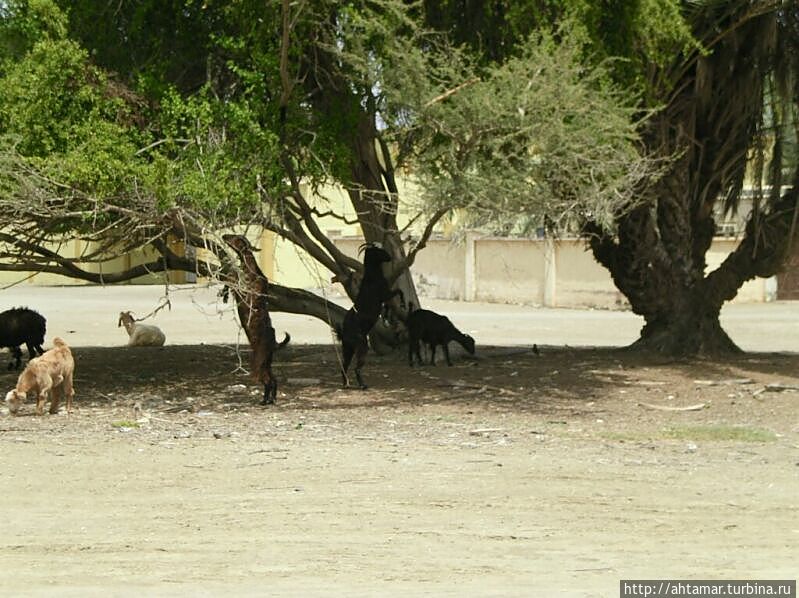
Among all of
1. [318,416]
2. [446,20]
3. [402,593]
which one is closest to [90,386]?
[318,416]

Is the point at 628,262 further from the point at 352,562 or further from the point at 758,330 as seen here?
the point at 352,562

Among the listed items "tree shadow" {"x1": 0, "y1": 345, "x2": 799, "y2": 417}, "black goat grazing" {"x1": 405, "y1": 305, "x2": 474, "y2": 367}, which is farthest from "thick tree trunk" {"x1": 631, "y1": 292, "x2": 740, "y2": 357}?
"black goat grazing" {"x1": 405, "y1": 305, "x2": 474, "y2": 367}

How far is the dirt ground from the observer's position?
8047 mm

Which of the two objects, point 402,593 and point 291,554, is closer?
point 402,593

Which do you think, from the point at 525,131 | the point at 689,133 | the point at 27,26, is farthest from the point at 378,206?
the point at 27,26

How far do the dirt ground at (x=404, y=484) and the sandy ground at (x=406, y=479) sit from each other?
31 mm

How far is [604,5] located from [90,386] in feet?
26.5

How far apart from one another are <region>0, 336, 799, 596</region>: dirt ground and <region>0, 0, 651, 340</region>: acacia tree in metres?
2.20

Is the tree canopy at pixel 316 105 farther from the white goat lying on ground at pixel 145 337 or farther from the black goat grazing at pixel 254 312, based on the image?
the white goat lying on ground at pixel 145 337

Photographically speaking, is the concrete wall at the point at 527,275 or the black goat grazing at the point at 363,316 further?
the concrete wall at the point at 527,275

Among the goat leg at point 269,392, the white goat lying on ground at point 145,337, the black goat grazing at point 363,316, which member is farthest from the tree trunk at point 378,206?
the white goat lying on ground at point 145,337

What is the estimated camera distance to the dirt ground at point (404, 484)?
805 cm

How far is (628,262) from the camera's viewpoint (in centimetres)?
2128

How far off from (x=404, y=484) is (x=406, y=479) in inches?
9.6
